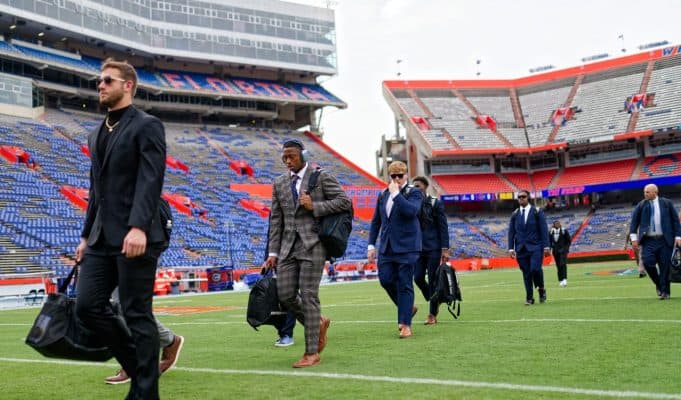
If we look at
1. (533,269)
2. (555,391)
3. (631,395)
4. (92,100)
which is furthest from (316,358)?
(92,100)

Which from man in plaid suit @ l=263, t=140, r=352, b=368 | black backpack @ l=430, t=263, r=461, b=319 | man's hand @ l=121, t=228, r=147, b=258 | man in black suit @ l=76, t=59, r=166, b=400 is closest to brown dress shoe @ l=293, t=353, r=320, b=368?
man in plaid suit @ l=263, t=140, r=352, b=368

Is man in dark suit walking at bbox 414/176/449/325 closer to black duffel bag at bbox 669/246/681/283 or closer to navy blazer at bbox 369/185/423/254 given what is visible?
navy blazer at bbox 369/185/423/254

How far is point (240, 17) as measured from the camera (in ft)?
206

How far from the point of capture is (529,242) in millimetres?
12773

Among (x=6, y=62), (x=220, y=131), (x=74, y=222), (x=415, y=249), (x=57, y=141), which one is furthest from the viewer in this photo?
(x=220, y=131)

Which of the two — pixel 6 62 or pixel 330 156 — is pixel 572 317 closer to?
pixel 6 62

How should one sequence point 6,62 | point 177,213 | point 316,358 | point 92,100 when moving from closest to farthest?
point 316,358
point 177,213
point 6,62
point 92,100

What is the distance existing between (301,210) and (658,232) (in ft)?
24.0

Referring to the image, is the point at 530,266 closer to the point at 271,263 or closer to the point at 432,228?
the point at 432,228

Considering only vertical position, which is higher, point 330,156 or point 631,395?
point 330,156

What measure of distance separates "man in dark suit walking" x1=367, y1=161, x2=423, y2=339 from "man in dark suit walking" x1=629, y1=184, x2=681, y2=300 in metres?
4.70

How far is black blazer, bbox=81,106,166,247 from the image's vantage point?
4.44 m

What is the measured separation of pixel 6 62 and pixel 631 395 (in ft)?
164

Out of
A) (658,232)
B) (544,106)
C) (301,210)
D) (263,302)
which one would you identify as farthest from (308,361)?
(544,106)
